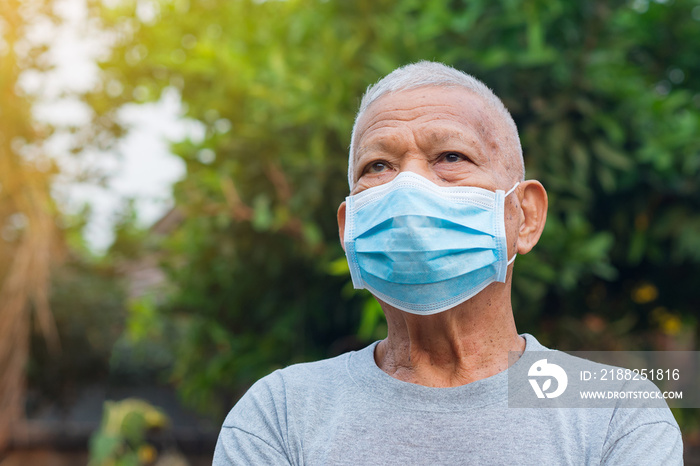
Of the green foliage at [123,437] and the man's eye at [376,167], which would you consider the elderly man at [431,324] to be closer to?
the man's eye at [376,167]

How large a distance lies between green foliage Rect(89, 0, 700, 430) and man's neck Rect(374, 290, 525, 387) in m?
1.43

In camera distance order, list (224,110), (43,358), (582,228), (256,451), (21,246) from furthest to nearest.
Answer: (43,358) → (21,246) → (224,110) → (582,228) → (256,451)

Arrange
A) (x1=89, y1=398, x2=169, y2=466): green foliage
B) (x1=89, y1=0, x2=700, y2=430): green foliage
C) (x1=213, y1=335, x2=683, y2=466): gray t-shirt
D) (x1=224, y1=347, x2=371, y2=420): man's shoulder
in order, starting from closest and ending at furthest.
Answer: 1. (x1=213, y1=335, x2=683, y2=466): gray t-shirt
2. (x1=224, y1=347, x2=371, y2=420): man's shoulder
3. (x1=89, y1=0, x2=700, y2=430): green foliage
4. (x1=89, y1=398, x2=169, y2=466): green foliage

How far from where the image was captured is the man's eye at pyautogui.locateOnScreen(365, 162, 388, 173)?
1.90 m

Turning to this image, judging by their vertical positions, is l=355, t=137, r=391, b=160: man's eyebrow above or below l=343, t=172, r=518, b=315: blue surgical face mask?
above

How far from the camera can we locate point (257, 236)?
15.7 ft

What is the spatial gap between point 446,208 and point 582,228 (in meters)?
2.26

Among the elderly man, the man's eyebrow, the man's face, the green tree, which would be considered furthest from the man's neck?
the green tree

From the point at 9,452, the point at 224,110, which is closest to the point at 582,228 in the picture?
the point at 224,110

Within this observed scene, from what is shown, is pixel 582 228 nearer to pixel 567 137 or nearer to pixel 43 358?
pixel 567 137

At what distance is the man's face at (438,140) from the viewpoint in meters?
1.82

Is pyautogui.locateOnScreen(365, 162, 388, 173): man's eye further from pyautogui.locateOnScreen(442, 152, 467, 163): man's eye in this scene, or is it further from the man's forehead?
pyautogui.locateOnScreen(442, 152, 467, 163): man's eye

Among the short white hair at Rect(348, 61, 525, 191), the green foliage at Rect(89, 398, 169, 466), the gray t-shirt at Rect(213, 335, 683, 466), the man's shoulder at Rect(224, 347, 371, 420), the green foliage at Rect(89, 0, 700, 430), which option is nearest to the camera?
the gray t-shirt at Rect(213, 335, 683, 466)

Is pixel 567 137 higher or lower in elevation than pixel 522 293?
higher
